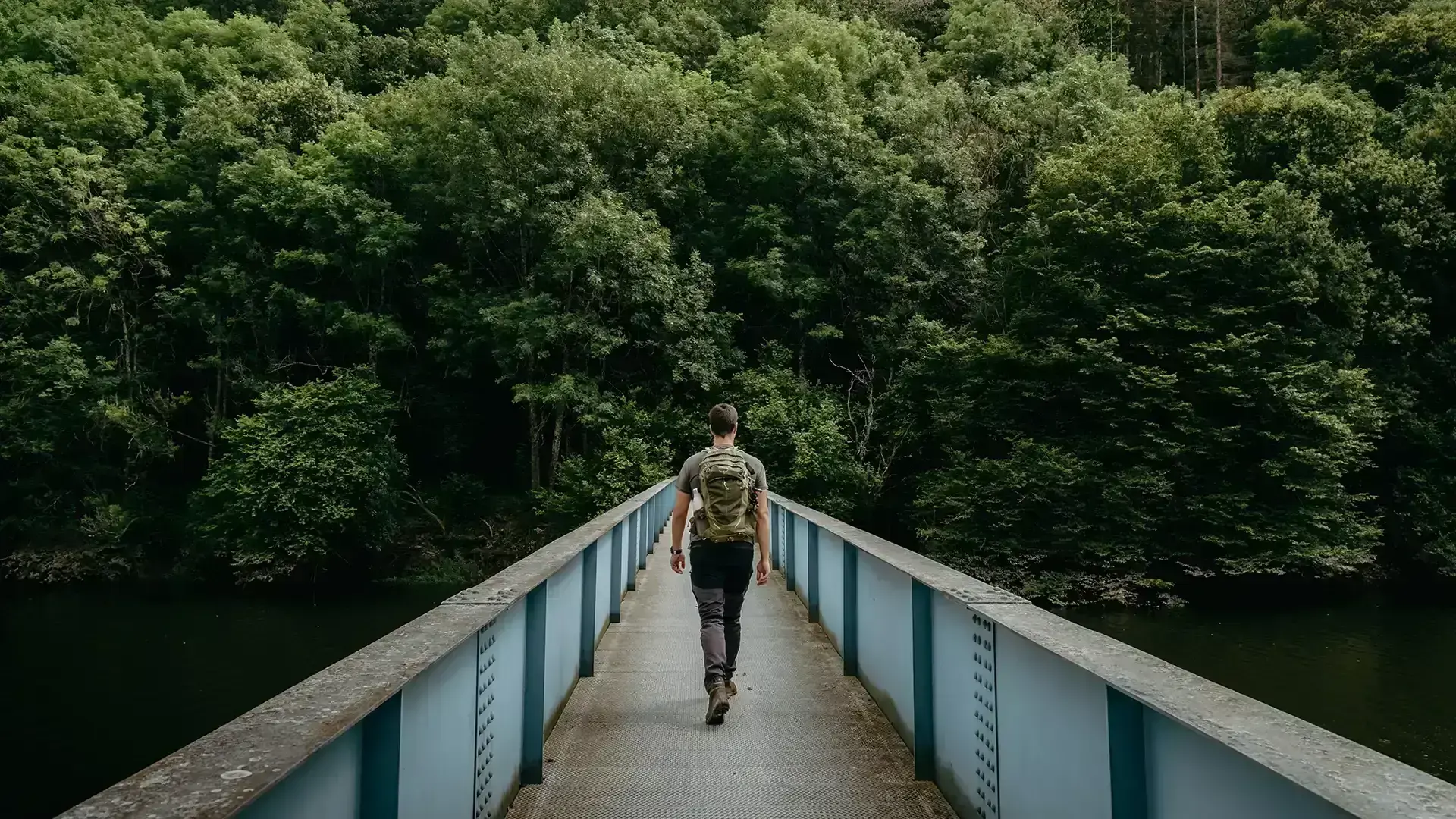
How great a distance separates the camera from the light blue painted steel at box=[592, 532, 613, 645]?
691cm

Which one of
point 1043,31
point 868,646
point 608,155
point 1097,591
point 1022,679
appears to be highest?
point 1043,31

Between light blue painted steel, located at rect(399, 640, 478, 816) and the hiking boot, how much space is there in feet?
6.42

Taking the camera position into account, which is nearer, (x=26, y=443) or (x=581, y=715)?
(x=581, y=715)

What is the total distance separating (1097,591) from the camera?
2083 cm

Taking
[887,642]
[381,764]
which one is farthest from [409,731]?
[887,642]

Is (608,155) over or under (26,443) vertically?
over

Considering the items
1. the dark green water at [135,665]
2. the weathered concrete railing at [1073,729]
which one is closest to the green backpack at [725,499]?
the weathered concrete railing at [1073,729]

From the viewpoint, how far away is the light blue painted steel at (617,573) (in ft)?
26.1

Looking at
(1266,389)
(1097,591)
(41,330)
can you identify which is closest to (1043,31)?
(1266,389)

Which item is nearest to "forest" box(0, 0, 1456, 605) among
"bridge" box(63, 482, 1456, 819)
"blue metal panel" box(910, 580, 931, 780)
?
"bridge" box(63, 482, 1456, 819)

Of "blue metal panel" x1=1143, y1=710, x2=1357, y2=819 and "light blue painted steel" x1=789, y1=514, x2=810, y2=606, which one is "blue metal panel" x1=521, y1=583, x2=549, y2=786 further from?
"light blue painted steel" x1=789, y1=514, x2=810, y2=606

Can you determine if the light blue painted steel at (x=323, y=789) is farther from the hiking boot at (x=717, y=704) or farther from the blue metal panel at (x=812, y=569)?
the blue metal panel at (x=812, y=569)

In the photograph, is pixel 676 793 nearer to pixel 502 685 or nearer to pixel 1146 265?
pixel 502 685

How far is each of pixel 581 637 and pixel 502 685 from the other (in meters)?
2.43
